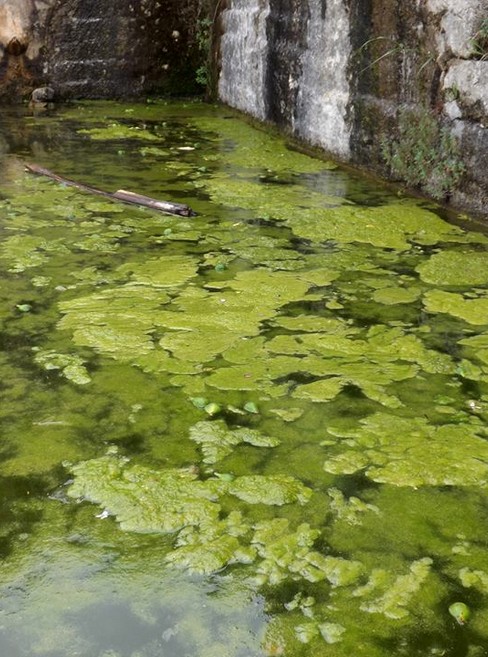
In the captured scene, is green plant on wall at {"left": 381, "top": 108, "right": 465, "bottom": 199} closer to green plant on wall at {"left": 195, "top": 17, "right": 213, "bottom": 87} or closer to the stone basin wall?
the stone basin wall

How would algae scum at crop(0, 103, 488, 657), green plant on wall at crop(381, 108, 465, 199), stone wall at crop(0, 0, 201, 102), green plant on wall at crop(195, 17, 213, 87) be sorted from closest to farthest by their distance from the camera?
1. algae scum at crop(0, 103, 488, 657)
2. green plant on wall at crop(381, 108, 465, 199)
3. stone wall at crop(0, 0, 201, 102)
4. green plant on wall at crop(195, 17, 213, 87)

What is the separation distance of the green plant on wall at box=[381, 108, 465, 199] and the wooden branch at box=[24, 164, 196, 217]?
1347 millimetres

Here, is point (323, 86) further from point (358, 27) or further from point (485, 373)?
point (485, 373)

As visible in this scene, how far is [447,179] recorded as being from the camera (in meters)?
4.62

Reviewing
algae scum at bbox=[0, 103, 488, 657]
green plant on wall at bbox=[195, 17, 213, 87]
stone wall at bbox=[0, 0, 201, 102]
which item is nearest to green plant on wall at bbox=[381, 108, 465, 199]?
algae scum at bbox=[0, 103, 488, 657]

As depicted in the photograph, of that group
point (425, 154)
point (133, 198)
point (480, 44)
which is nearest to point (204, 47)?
point (133, 198)

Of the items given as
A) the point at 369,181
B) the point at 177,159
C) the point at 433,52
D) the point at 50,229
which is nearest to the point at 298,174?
the point at 369,181

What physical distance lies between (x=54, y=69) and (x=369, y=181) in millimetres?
4461

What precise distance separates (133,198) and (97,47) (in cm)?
420

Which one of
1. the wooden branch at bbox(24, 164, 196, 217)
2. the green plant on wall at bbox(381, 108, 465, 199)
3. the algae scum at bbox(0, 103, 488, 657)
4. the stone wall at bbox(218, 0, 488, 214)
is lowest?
the algae scum at bbox(0, 103, 488, 657)

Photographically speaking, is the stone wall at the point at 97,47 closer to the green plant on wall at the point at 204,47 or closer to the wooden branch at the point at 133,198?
the green plant on wall at the point at 204,47

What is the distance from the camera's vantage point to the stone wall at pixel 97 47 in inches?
322

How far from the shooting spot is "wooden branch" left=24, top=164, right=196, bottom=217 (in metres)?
4.67

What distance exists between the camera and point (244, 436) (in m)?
2.44
